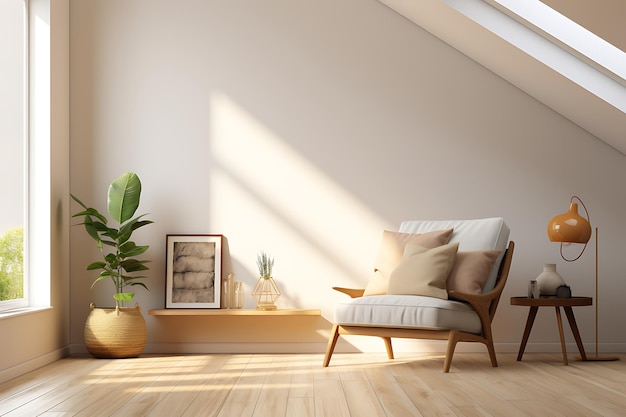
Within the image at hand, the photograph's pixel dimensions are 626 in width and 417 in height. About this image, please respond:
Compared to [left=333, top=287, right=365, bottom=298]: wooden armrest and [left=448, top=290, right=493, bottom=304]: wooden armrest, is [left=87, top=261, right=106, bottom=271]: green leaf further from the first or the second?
[left=448, top=290, right=493, bottom=304]: wooden armrest

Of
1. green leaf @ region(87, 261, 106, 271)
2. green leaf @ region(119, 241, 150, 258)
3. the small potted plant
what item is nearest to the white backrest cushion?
the small potted plant

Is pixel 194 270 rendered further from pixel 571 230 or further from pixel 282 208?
pixel 571 230

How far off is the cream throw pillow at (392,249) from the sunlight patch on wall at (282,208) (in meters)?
0.41

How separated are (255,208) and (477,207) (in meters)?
1.71

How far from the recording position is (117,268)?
5.38 meters

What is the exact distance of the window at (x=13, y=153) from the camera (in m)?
4.75

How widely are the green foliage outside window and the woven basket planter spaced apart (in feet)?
1.76

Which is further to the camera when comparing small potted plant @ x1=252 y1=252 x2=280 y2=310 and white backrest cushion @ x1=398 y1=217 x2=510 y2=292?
small potted plant @ x1=252 y1=252 x2=280 y2=310

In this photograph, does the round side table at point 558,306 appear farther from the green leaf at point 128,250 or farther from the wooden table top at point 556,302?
the green leaf at point 128,250

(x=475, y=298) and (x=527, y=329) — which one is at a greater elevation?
(x=475, y=298)

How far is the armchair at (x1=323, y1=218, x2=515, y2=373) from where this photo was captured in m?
4.48

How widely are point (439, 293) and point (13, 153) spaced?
2.97 meters

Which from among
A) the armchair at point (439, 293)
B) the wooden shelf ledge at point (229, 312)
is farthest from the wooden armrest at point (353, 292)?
A: the wooden shelf ledge at point (229, 312)

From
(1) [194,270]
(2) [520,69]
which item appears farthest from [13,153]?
(2) [520,69]
